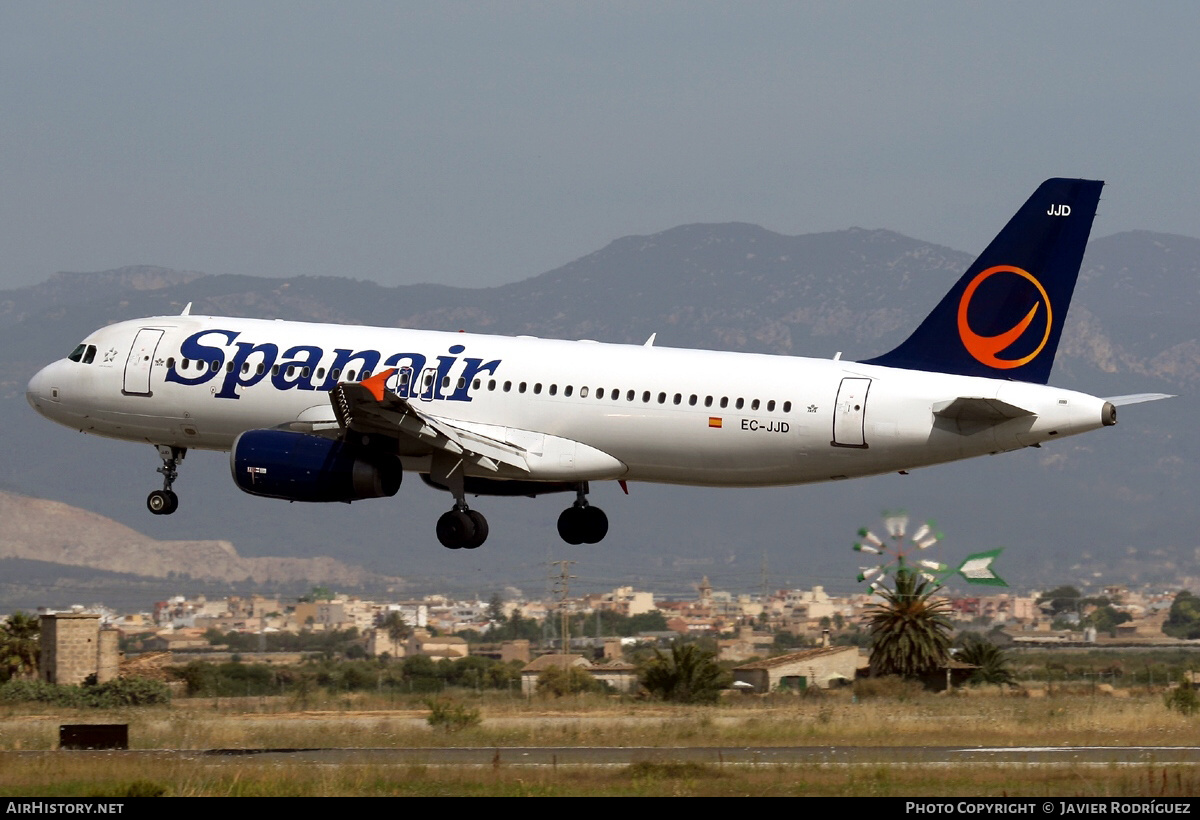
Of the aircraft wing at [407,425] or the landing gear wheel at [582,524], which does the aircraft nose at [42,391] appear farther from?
the landing gear wheel at [582,524]

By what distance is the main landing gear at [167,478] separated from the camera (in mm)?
47500

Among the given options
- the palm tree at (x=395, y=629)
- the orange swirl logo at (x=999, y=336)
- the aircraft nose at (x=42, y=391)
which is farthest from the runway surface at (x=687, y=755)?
the palm tree at (x=395, y=629)

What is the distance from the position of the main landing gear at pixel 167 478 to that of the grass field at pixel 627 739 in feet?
19.5

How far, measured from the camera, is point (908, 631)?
75.7m

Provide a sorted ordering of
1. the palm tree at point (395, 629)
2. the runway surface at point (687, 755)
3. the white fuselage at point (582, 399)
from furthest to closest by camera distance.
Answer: the palm tree at point (395, 629), the white fuselage at point (582, 399), the runway surface at point (687, 755)

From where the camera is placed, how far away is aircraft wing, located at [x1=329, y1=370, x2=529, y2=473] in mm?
41188

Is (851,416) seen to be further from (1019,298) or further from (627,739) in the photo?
(627,739)

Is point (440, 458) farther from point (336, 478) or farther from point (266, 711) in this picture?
point (266, 711)

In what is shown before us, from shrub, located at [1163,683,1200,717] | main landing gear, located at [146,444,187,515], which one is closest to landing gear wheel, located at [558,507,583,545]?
main landing gear, located at [146,444,187,515]

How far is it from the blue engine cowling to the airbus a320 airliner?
0.05m

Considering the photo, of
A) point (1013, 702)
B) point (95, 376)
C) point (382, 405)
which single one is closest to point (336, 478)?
point (382, 405)

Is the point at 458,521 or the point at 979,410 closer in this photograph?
the point at 979,410

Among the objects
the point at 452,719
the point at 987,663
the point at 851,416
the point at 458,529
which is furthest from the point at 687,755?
the point at 987,663

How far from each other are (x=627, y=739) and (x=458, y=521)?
7.83m
